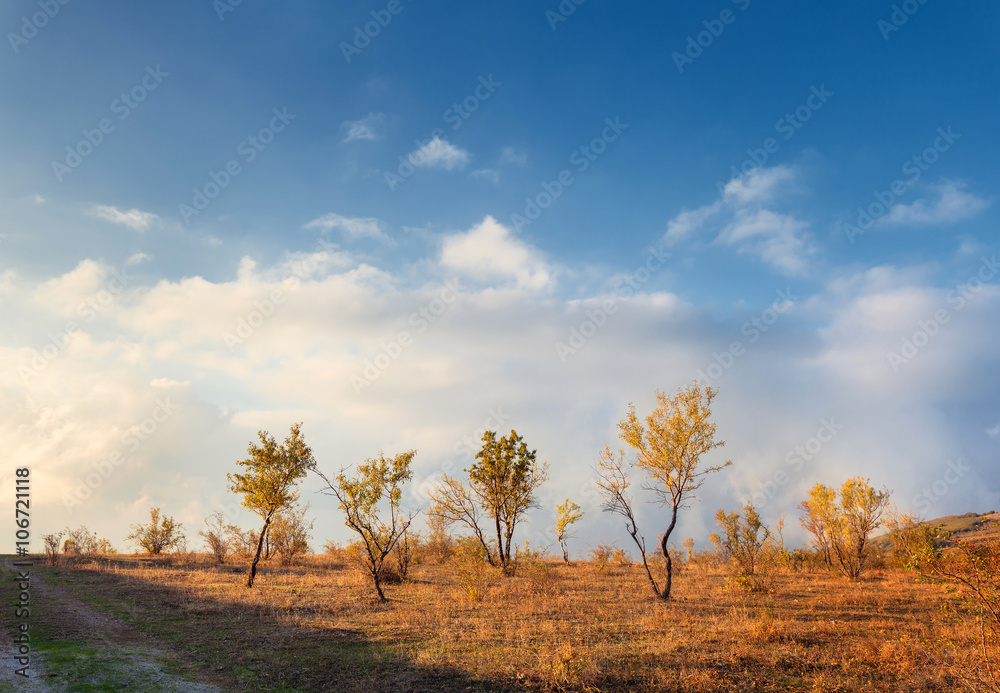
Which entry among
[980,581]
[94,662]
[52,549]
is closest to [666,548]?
[980,581]

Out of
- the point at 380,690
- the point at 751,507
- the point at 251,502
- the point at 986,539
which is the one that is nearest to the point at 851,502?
the point at 751,507

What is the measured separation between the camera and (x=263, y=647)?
14953mm

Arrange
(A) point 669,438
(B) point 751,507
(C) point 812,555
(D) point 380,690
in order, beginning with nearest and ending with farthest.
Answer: (D) point 380,690
(A) point 669,438
(B) point 751,507
(C) point 812,555

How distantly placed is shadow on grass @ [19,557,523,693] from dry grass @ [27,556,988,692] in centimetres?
7

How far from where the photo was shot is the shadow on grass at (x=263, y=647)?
11891 millimetres

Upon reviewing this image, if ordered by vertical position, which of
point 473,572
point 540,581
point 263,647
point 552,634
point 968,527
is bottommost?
point 968,527

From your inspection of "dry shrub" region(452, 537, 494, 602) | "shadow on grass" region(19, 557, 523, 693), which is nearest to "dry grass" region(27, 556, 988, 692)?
"shadow on grass" region(19, 557, 523, 693)

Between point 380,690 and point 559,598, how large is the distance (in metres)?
12.5

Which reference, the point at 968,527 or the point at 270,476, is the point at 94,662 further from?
the point at 968,527

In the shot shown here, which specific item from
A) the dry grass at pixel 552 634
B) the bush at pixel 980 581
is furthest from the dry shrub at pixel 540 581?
the bush at pixel 980 581

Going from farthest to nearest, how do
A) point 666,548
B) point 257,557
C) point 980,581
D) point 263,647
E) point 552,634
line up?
1. point 257,557
2. point 666,548
3. point 552,634
4. point 263,647
5. point 980,581

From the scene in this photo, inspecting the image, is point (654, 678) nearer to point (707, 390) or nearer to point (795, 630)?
point (795, 630)

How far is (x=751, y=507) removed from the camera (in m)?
28.6

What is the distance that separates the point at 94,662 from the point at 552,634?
1195 cm
